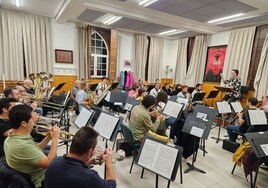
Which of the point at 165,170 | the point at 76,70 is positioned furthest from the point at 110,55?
the point at 165,170

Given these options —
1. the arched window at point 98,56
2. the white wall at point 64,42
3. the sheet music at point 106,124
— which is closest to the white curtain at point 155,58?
the arched window at point 98,56

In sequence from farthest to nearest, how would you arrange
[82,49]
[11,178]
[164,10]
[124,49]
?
[124,49], [82,49], [164,10], [11,178]

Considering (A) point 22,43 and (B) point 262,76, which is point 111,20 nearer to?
(A) point 22,43

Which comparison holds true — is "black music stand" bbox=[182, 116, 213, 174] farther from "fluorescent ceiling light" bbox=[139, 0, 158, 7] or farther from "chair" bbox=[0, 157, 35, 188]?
"fluorescent ceiling light" bbox=[139, 0, 158, 7]

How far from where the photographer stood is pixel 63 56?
751cm

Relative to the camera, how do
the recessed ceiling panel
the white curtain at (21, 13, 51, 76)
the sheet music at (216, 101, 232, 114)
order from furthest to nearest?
the white curtain at (21, 13, 51, 76)
the recessed ceiling panel
the sheet music at (216, 101, 232, 114)

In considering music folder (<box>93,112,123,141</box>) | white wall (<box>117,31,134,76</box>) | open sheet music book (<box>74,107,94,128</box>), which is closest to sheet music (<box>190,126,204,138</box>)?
music folder (<box>93,112,123,141</box>)

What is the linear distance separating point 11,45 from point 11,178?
6.67 meters

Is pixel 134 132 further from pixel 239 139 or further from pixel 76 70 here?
pixel 76 70

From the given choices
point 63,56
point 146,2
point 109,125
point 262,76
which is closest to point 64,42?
point 63,56

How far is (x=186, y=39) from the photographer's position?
940cm

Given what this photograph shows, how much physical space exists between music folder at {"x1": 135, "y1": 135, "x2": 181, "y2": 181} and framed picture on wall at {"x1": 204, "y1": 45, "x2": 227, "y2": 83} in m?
7.09

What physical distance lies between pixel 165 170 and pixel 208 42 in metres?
7.93

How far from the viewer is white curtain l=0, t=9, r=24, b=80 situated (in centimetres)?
632
